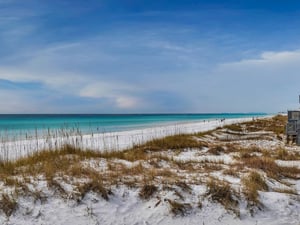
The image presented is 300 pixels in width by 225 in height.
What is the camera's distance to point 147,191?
5.59 m

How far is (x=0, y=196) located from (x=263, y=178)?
15.8ft

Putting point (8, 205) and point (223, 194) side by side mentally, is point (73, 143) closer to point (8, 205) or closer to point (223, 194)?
point (8, 205)

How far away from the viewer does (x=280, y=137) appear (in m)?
18.0

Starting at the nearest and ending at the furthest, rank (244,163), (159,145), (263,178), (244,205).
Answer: (244,205), (263,178), (244,163), (159,145)

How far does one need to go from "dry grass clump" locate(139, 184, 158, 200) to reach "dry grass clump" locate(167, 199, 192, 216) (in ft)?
1.28

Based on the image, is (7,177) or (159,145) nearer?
(7,177)

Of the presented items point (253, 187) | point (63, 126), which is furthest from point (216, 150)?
point (63, 126)

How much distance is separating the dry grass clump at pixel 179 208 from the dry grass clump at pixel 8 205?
2.36 meters

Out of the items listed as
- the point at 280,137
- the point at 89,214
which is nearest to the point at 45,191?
the point at 89,214

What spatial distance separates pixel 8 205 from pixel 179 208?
2582mm

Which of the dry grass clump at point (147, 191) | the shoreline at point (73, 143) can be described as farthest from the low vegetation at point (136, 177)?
the shoreline at point (73, 143)

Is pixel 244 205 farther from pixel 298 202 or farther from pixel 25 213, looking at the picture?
pixel 25 213

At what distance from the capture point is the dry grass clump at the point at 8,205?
491 centimetres

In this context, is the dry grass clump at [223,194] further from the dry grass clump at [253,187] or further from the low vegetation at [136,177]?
the dry grass clump at [253,187]
